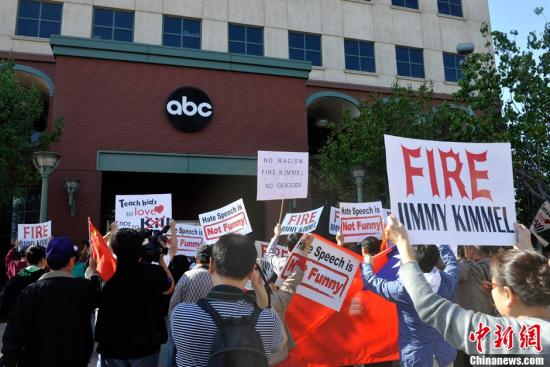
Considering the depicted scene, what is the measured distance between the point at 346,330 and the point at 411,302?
62.8 inches

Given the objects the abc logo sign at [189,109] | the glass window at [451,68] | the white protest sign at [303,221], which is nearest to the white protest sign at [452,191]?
the white protest sign at [303,221]

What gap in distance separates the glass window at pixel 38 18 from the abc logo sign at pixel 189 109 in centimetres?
605

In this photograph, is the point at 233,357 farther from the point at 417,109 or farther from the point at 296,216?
the point at 417,109

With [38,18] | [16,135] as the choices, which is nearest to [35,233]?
[16,135]

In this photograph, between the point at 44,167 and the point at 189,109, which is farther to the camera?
the point at 189,109

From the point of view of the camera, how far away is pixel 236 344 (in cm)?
214

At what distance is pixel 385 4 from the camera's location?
23.4 m

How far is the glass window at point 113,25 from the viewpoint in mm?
18938

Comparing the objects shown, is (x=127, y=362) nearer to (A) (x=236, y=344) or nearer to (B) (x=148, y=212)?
(A) (x=236, y=344)

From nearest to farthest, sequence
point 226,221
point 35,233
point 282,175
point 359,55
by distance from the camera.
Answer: point 226,221 → point 282,175 → point 35,233 → point 359,55

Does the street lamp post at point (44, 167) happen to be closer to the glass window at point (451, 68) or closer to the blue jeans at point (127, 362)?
the blue jeans at point (127, 362)

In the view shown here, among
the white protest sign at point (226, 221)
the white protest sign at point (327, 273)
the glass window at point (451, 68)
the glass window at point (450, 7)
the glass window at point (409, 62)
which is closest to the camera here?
the white protest sign at point (327, 273)

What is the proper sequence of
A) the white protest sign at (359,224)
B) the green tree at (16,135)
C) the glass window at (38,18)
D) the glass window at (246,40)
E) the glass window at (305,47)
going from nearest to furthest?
the white protest sign at (359,224) → the green tree at (16,135) → the glass window at (38,18) → the glass window at (246,40) → the glass window at (305,47)

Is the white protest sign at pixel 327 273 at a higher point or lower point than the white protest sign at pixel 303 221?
Result: lower
